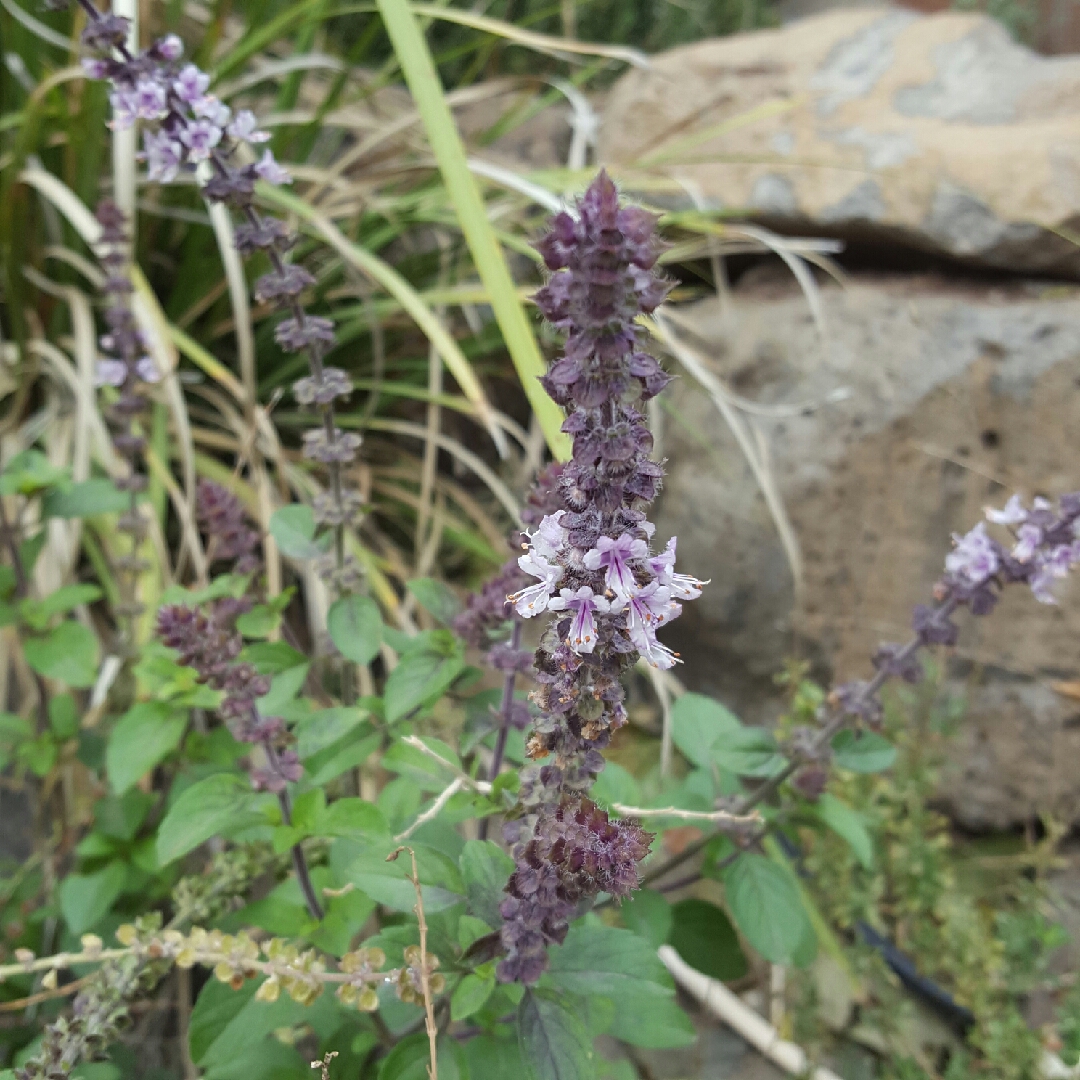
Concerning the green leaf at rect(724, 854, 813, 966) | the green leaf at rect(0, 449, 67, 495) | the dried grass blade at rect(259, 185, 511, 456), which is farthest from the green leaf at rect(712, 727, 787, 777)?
the green leaf at rect(0, 449, 67, 495)

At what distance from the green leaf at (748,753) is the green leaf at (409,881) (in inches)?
18.3

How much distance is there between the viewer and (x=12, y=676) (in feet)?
6.34

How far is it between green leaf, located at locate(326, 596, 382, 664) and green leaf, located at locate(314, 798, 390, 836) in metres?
0.19

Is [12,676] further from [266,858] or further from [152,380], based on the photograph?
[266,858]

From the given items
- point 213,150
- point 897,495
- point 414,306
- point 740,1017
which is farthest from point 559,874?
point 897,495

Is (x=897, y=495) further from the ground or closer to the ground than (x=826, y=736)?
closer to the ground

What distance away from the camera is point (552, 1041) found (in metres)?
0.75

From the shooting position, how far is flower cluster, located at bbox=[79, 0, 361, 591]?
1011 millimetres

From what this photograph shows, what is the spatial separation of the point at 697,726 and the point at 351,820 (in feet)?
1.91

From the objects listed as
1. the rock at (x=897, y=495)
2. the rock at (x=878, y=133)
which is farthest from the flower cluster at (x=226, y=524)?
the rock at (x=878, y=133)

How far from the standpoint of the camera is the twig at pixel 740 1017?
1602mm

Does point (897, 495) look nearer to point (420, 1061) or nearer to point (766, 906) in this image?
point (766, 906)

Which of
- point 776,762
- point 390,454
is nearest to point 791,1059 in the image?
point 776,762

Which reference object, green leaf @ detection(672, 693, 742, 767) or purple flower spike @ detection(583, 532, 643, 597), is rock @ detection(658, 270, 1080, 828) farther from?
purple flower spike @ detection(583, 532, 643, 597)
